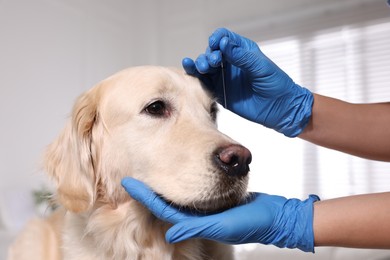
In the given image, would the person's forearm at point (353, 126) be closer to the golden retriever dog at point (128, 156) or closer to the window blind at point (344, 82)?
the golden retriever dog at point (128, 156)

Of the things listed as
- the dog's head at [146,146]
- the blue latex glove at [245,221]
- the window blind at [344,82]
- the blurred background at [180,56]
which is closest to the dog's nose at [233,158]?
the dog's head at [146,146]

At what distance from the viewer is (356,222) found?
1.04 m

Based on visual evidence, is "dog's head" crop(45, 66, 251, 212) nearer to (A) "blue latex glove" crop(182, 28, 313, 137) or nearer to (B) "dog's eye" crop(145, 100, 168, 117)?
(B) "dog's eye" crop(145, 100, 168, 117)

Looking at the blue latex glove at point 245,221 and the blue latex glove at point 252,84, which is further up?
the blue latex glove at point 252,84

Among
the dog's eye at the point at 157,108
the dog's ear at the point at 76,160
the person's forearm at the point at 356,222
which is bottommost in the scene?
the person's forearm at the point at 356,222

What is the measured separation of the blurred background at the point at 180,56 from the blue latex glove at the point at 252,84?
111cm

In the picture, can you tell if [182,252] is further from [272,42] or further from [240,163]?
[272,42]

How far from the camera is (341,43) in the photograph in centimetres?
334

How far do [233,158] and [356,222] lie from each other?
1.14 feet

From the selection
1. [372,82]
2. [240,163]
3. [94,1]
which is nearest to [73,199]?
[240,163]

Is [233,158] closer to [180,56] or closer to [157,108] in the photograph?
[157,108]

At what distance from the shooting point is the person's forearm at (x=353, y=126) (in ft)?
4.69

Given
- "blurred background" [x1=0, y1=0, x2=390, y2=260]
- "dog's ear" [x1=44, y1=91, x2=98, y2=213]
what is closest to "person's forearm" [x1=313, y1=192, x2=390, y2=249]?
"dog's ear" [x1=44, y1=91, x2=98, y2=213]

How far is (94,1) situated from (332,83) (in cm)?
198
